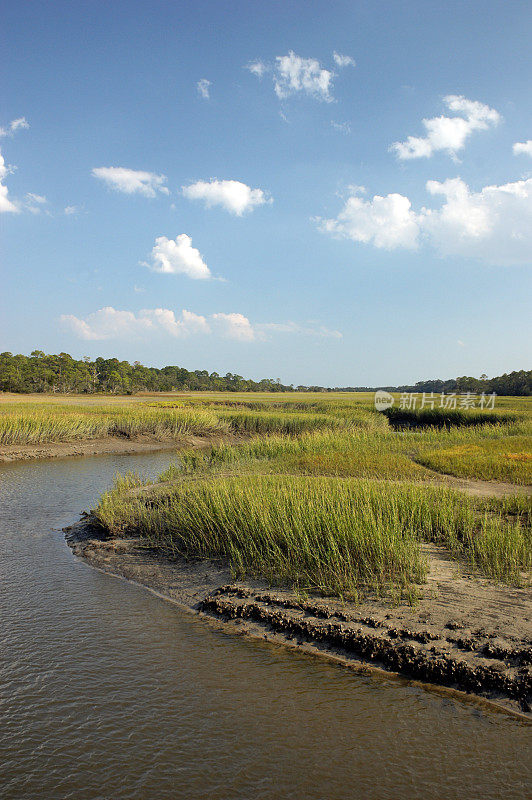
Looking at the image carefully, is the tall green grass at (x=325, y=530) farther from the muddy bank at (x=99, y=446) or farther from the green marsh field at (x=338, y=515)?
the muddy bank at (x=99, y=446)

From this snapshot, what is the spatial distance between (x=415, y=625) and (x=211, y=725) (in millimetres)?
2491

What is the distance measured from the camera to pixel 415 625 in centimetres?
537

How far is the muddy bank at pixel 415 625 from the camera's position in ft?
15.1

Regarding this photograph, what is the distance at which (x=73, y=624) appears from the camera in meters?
5.99

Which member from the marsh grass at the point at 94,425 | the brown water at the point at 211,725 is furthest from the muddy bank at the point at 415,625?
the marsh grass at the point at 94,425

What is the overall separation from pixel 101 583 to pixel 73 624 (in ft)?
4.85

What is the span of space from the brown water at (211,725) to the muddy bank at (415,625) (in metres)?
0.26

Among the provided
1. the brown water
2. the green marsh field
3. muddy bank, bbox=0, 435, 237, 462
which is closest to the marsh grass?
muddy bank, bbox=0, 435, 237, 462

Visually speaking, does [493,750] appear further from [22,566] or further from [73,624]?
[22,566]

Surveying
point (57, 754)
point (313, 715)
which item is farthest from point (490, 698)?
point (57, 754)

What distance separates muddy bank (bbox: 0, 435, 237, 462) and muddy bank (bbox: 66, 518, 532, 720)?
1734 cm

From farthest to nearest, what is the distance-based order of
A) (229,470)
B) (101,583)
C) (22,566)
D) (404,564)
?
1. (229,470)
2. (22,566)
3. (101,583)
4. (404,564)

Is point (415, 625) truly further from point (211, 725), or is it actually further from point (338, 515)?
point (211, 725)

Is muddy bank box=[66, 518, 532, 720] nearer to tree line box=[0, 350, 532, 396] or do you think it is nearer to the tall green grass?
the tall green grass
